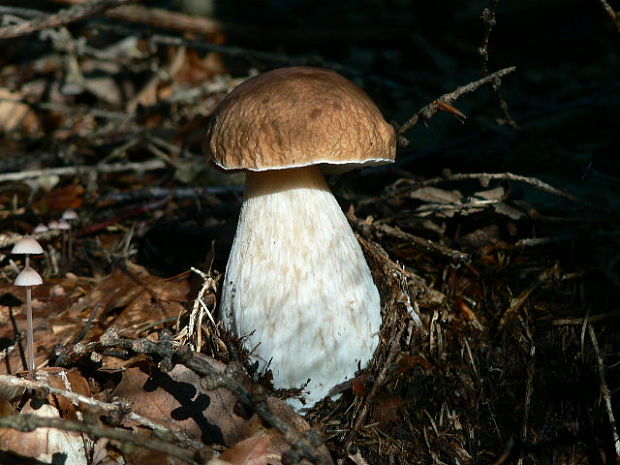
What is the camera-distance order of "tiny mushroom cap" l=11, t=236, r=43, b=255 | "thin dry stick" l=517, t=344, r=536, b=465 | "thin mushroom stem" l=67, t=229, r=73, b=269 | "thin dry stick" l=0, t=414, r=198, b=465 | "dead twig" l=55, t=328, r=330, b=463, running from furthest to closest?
"thin mushroom stem" l=67, t=229, r=73, b=269, "thin dry stick" l=517, t=344, r=536, b=465, "tiny mushroom cap" l=11, t=236, r=43, b=255, "dead twig" l=55, t=328, r=330, b=463, "thin dry stick" l=0, t=414, r=198, b=465

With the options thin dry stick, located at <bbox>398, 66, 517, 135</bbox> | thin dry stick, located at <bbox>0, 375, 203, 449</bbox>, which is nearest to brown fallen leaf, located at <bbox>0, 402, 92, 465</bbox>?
thin dry stick, located at <bbox>0, 375, 203, 449</bbox>

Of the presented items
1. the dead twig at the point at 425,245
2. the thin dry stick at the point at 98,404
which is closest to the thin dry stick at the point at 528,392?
the dead twig at the point at 425,245

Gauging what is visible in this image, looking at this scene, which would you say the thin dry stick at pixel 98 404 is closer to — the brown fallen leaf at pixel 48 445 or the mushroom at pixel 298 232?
the brown fallen leaf at pixel 48 445

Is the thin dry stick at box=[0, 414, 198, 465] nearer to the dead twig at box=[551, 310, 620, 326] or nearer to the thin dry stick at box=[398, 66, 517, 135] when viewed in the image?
the thin dry stick at box=[398, 66, 517, 135]

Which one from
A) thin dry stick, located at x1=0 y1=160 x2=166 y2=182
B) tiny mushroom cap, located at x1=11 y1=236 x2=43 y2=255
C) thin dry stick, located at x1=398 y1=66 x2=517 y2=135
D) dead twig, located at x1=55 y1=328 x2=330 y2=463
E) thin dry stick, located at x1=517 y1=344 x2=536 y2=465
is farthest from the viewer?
thin dry stick, located at x1=0 y1=160 x2=166 y2=182

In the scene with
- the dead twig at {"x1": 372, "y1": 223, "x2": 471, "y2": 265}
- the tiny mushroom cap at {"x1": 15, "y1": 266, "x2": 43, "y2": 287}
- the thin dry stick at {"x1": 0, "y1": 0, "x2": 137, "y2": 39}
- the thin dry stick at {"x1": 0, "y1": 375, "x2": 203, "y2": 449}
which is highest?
the thin dry stick at {"x1": 0, "y1": 0, "x2": 137, "y2": 39}

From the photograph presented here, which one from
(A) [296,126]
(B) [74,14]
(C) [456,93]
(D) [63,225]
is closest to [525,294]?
(C) [456,93]

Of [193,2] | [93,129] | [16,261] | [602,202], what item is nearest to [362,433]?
[602,202]

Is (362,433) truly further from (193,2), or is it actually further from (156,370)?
(193,2)
